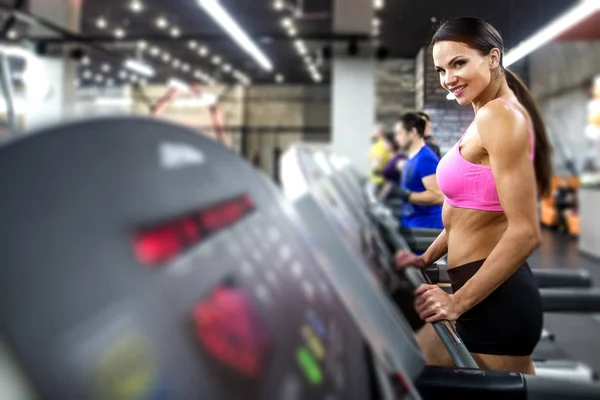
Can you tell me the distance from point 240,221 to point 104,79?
2166cm

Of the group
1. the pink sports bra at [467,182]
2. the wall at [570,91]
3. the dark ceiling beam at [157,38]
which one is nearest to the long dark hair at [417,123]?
the pink sports bra at [467,182]

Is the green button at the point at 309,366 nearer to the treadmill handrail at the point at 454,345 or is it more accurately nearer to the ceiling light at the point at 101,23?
the treadmill handrail at the point at 454,345

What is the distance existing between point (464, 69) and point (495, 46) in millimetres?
59

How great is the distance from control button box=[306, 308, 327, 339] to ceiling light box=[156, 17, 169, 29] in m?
11.9

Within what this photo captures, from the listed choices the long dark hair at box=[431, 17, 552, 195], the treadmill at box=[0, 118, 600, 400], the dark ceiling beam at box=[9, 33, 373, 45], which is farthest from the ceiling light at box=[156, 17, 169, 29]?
the treadmill at box=[0, 118, 600, 400]

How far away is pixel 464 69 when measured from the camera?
792 millimetres

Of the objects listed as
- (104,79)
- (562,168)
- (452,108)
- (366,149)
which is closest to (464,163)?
(452,108)

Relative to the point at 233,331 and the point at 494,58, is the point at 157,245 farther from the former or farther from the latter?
the point at 494,58

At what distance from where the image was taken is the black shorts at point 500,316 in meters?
0.87

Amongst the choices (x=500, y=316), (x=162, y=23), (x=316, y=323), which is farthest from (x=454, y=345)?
(x=162, y=23)

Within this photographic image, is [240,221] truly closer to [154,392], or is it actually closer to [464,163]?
[154,392]

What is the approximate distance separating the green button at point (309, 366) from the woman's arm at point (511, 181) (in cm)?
42

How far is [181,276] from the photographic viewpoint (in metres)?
0.41

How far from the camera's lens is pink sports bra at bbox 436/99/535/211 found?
81 centimetres
